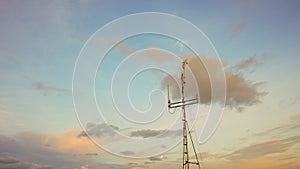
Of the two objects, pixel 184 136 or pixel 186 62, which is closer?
pixel 184 136

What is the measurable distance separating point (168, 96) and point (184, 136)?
21.8 feet

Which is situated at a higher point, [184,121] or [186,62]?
[186,62]

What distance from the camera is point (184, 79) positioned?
7075 cm

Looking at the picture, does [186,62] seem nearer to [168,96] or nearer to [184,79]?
[184,79]

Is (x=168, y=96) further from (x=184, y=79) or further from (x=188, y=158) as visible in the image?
(x=188, y=158)

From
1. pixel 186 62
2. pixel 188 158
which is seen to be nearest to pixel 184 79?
pixel 186 62

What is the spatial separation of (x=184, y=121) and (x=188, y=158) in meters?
5.96

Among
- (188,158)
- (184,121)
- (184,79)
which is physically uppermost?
(184,79)

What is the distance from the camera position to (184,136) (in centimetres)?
6631

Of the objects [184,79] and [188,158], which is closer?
[188,158]

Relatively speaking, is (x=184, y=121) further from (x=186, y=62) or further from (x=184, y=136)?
(x=186, y=62)

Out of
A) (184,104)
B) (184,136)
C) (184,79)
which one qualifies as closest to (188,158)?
(184,136)

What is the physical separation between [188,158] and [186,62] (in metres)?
16.1

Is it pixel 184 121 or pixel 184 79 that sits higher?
pixel 184 79
